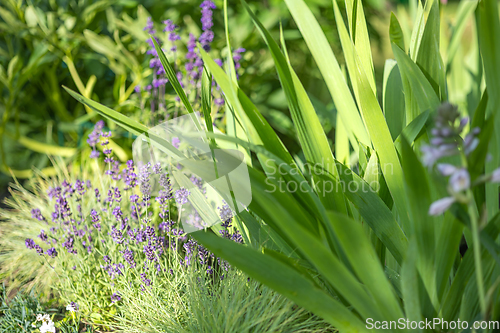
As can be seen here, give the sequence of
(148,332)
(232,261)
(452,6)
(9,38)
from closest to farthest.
Result: (232,261) → (148,332) → (9,38) → (452,6)

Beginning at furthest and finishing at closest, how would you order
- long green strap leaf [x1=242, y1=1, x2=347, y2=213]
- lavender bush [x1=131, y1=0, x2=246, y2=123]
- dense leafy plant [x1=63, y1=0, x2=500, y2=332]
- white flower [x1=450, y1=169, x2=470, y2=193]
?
lavender bush [x1=131, y1=0, x2=246, y2=123], long green strap leaf [x1=242, y1=1, x2=347, y2=213], dense leafy plant [x1=63, y1=0, x2=500, y2=332], white flower [x1=450, y1=169, x2=470, y2=193]

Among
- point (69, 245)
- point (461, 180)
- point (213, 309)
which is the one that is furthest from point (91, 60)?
point (461, 180)

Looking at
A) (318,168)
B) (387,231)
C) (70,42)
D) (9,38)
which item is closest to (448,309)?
(387,231)

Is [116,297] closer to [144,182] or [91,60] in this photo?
[144,182]

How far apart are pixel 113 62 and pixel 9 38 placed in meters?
0.68

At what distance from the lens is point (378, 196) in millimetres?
877

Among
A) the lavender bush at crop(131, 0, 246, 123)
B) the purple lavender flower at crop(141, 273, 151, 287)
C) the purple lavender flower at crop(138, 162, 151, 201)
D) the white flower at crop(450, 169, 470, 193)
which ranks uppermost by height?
the lavender bush at crop(131, 0, 246, 123)

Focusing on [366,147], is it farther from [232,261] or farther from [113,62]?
[113,62]

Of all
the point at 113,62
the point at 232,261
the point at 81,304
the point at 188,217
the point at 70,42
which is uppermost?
the point at 70,42

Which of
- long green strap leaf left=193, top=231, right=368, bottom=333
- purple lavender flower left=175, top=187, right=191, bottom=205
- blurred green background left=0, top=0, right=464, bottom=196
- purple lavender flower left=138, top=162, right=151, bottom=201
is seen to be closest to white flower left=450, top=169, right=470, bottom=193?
long green strap leaf left=193, top=231, right=368, bottom=333

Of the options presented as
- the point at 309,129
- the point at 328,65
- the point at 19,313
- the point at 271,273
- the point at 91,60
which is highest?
the point at 91,60

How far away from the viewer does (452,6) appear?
971cm

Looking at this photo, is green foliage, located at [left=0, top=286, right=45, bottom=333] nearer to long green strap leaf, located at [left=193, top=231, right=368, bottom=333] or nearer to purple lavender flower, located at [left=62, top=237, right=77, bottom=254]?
purple lavender flower, located at [left=62, top=237, right=77, bottom=254]

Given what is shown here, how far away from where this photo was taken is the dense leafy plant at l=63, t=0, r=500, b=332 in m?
0.64
